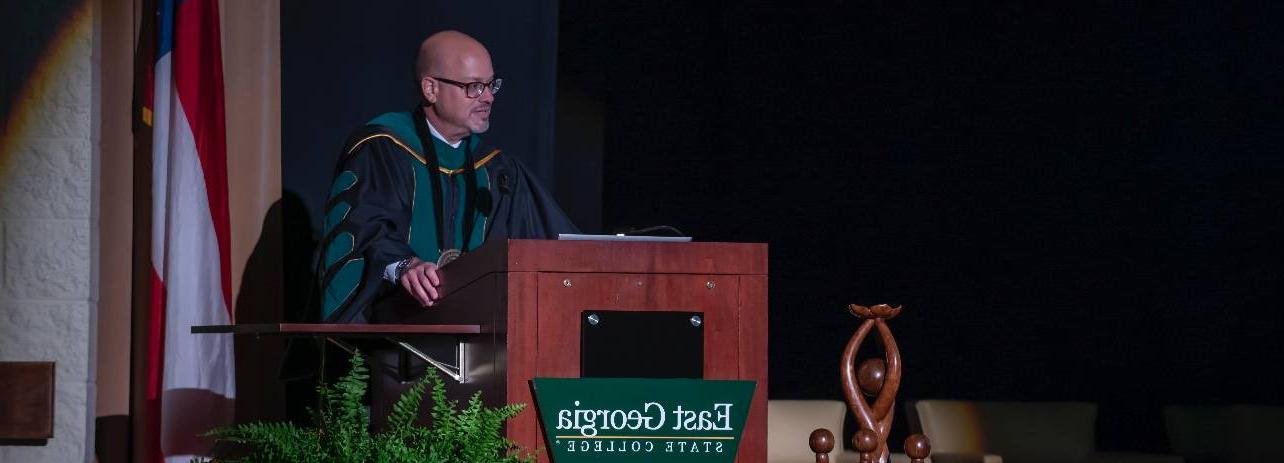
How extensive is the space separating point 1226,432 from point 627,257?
546cm

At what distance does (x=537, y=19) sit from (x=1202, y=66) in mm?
3710

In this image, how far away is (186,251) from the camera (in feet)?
14.2

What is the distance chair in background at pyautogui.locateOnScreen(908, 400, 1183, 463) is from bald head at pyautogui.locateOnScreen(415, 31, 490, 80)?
3682 millimetres

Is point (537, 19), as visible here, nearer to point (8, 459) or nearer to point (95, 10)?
point (95, 10)

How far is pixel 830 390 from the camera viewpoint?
7.71 m

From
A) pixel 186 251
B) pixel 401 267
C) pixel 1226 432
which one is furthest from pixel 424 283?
pixel 1226 432

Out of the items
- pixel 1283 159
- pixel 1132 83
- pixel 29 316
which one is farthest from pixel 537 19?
pixel 1283 159

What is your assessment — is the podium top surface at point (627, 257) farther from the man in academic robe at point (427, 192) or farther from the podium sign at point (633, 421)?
the man in academic robe at point (427, 192)

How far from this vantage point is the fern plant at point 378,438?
1979 mm

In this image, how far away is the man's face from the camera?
383 centimetres

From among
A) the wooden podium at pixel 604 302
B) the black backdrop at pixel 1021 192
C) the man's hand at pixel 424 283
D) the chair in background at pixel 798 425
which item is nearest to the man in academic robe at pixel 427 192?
the man's hand at pixel 424 283

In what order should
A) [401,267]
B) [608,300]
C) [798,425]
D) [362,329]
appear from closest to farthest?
[608,300] → [362,329] → [401,267] → [798,425]

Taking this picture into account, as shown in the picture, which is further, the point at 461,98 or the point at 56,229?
the point at 56,229

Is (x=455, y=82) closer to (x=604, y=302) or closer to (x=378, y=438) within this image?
(x=604, y=302)
